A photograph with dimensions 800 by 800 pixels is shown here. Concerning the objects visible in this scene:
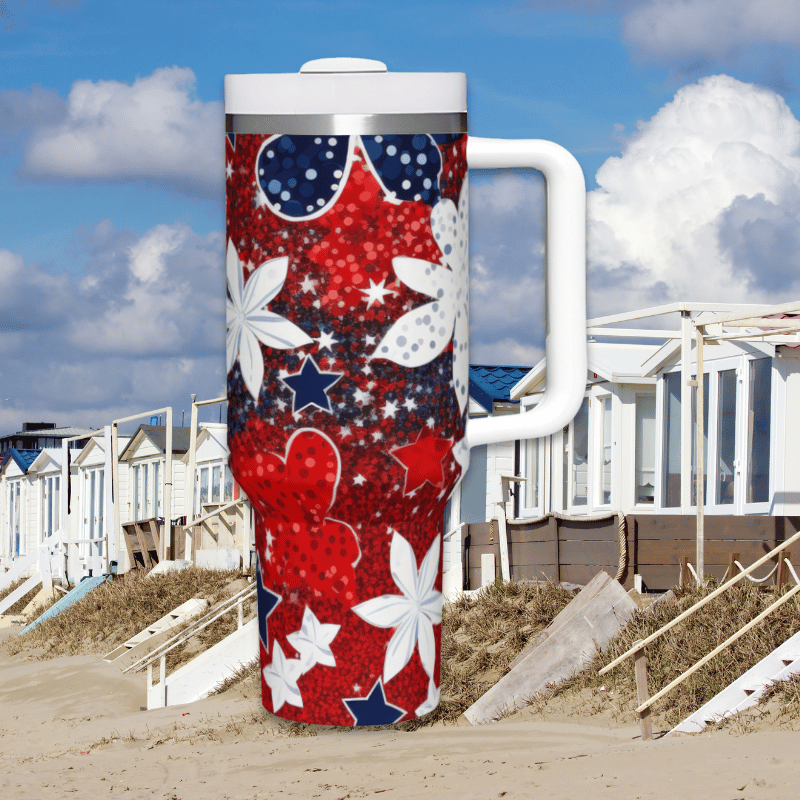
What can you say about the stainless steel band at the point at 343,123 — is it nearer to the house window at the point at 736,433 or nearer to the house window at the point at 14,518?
the house window at the point at 736,433

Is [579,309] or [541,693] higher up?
[579,309]

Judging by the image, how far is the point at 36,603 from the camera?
73.2ft

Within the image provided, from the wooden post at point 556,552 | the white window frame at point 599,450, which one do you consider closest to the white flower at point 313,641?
the wooden post at point 556,552

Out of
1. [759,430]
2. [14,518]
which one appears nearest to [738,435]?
[759,430]

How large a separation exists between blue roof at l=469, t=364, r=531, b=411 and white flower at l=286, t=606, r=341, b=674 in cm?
1300

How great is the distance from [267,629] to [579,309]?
62.3 inches

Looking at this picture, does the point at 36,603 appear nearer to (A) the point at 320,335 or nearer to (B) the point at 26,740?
(B) the point at 26,740

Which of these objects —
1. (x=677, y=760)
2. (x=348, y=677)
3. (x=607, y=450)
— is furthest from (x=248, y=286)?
(x=607, y=450)

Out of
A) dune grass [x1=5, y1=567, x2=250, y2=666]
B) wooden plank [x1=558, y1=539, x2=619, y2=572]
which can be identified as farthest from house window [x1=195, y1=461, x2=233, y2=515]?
wooden plank [x1=558, y1=539, x2=619, y2=572]

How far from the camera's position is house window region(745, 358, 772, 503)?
41.8ft

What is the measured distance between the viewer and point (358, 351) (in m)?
3.46

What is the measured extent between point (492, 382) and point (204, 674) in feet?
28.7

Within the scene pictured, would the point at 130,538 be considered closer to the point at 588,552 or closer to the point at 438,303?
the point at 588,552

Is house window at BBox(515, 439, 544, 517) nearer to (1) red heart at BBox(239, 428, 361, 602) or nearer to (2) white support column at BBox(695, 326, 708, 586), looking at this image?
(2) white support column at BBox(695, 326, 708, 586)
